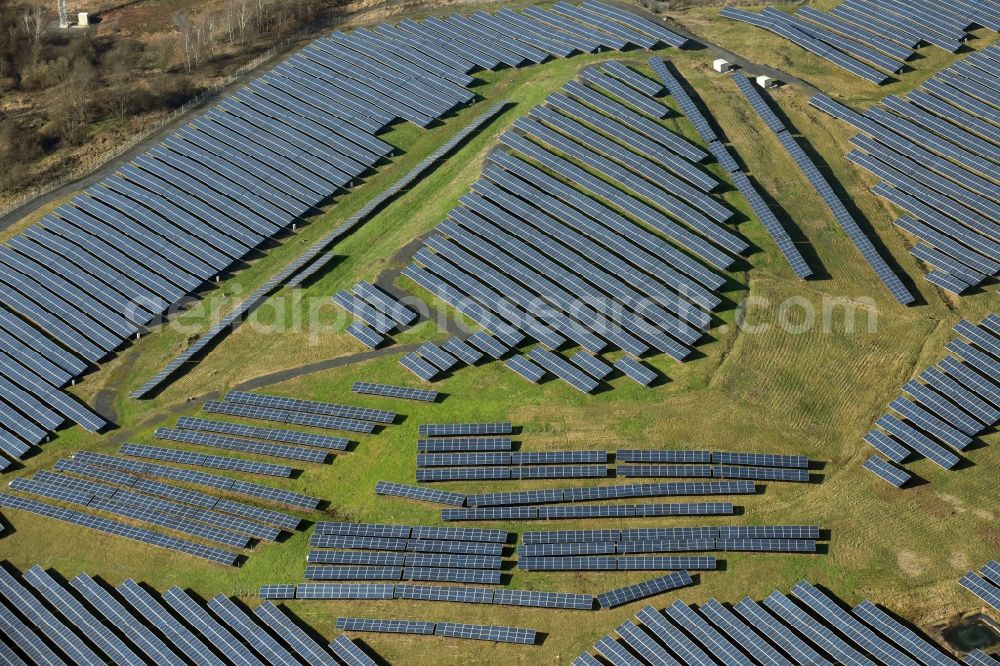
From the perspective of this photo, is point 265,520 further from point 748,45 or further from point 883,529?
point 748,45

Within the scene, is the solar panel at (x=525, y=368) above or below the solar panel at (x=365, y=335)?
above

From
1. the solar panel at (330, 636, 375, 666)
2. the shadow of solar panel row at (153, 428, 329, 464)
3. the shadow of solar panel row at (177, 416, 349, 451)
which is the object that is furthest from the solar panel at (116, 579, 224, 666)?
the shadow of solar panel row at (177, 416, 349, 451)

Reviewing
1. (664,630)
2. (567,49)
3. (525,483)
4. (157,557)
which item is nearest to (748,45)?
(567,49)

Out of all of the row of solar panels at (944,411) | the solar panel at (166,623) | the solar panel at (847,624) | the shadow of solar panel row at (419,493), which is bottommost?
the solar panel at (166,623)

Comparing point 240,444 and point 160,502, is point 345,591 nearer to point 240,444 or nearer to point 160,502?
point 160,502

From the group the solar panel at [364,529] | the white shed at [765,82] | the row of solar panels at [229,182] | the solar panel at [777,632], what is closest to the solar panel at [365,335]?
the row of solar panels at [229,182]

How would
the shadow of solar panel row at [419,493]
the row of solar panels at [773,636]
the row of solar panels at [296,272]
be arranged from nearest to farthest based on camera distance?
the row of solar panels at [773,636] < the shadow of solar panel row at [419,493] < the row of solar panels at [296,272]

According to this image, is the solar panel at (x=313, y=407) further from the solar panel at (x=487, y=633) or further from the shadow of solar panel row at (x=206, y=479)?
the solar panel at (x=487, y=633)
